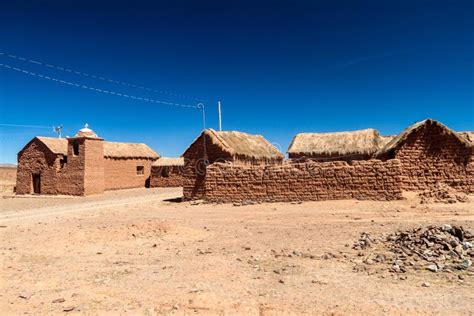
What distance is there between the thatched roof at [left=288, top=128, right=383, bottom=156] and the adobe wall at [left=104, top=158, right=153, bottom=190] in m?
14.6

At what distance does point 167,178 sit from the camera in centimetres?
3356

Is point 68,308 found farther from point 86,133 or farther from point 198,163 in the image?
point 86,133

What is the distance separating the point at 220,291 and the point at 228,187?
11.7 metres

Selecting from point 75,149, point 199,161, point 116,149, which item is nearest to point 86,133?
point 75,149

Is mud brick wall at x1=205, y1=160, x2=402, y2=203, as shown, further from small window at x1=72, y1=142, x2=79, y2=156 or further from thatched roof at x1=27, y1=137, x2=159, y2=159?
thatched roof at x1=27, y1=137, x2=159, y2=159

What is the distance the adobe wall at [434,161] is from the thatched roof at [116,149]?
73.6 feet

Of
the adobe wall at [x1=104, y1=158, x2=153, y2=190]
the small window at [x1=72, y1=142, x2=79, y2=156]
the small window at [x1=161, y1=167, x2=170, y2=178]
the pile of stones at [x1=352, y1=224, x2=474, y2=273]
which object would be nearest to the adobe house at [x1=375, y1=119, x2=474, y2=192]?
the pile of stones at [x1=352, y1=224, x2=474, y2=273]

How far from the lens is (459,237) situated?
7.66 meters

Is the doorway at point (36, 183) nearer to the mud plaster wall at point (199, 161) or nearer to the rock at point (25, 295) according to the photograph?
the mud plaster wall at point (199, 161)

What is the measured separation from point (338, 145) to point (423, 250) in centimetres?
1795

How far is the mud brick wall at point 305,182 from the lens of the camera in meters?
15.3

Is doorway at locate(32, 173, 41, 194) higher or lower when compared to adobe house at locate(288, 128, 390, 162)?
lower

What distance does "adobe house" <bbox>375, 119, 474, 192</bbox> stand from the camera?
16500 millimetres

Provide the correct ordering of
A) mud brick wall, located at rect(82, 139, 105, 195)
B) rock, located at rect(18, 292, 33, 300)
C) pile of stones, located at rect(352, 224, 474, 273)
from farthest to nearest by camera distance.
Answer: mud brick wall, located at rect(82, 139, 105, 195) < pile of stones, located at rect(352, 224, 474, 273) < rock, located at rect(18, 292, 33, 300)
